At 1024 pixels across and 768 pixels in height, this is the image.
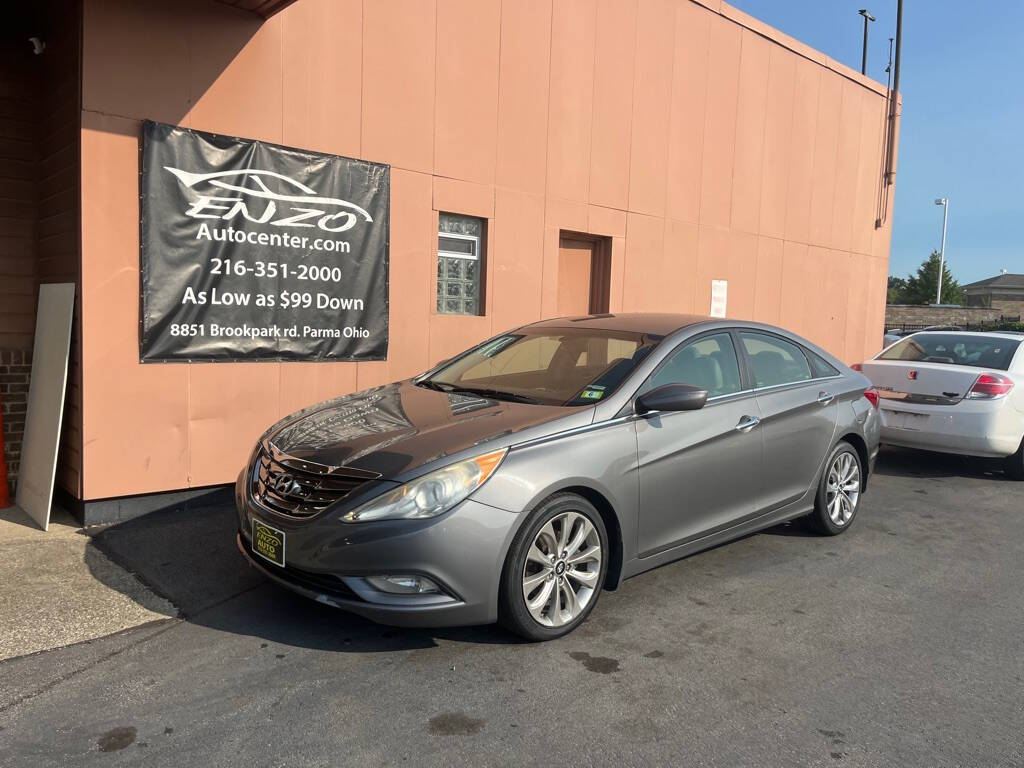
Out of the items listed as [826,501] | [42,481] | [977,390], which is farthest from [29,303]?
[977,390]

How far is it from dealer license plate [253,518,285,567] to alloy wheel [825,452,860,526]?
3721 millimetres

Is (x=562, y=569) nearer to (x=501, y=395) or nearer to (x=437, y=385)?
(x=501, y=395)

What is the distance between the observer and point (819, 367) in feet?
18.9

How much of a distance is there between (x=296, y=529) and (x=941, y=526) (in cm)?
503

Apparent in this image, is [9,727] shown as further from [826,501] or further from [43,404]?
[826,501]

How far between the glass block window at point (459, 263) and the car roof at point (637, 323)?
2.23m

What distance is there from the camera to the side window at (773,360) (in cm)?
516

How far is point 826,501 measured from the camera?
555 centimetres

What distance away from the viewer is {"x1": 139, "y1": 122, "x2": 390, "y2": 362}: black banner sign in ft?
18.8

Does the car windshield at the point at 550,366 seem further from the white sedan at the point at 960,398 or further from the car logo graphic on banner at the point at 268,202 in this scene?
the white sedan at the point at 960,398

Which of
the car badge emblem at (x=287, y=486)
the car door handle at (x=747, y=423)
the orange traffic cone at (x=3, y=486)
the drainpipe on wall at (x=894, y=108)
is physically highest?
the drainpipe on wall at (x=894, y=108)

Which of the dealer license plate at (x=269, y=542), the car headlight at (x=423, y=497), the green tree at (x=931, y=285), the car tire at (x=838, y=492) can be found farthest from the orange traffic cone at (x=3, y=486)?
the green tree at (x=931, y=285)

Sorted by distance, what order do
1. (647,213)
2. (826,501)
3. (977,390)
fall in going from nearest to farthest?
1. (826,501)
2. (977,390)
3. (647,213)

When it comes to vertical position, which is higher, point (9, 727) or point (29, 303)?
point (29, 303)
